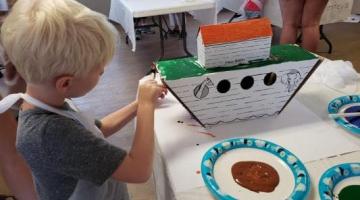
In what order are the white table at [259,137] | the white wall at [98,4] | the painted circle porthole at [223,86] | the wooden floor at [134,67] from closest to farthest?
the white table at [259,137]
the painted circle porthole at [223,86]
the wooden floor at [134,67]
the white wall at [98,4]

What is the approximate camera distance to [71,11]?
59 centimetres

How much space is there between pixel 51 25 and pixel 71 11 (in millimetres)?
47

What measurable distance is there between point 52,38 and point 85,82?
111 mm

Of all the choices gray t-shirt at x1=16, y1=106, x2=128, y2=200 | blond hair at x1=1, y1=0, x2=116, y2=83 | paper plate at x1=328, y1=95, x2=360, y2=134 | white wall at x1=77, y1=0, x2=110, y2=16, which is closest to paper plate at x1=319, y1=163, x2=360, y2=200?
paper plate at x1=328, y1=95, x2=360, y2=134

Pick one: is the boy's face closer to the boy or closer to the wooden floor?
the boy

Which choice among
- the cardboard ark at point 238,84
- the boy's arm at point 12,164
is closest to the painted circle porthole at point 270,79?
the cardboard ark at point 238,84

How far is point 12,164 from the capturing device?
1.18 m

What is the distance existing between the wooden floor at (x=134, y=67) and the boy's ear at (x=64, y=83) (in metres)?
1.01

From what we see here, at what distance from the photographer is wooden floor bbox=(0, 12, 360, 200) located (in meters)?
1.95

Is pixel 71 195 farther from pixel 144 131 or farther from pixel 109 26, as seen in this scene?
pixel 109 26

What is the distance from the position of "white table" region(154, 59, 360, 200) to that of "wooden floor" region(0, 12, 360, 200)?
0.79 metres

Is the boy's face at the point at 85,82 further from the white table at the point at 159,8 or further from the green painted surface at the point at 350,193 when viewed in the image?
the white table at the point at 159,8

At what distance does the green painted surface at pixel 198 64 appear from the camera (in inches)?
Result: 30.3

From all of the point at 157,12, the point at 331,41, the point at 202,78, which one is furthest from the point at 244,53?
the point at 331,41
